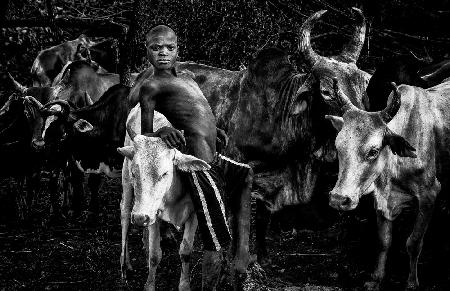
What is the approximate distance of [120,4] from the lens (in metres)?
11.5

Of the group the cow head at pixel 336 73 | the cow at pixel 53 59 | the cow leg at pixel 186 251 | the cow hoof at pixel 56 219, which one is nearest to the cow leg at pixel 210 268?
the cow leg at pixel 186 251

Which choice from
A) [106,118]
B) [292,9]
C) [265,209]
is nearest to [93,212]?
[106,118]

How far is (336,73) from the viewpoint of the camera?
650 centimetres

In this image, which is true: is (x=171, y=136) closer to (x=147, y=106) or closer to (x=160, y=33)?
(x=147, y=106)

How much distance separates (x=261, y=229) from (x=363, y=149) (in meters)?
1.80

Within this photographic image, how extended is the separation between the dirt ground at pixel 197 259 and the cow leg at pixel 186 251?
2.35ft

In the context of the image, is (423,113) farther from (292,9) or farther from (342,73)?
(292,9)

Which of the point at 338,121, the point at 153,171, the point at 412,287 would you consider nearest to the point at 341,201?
the point at 338,121

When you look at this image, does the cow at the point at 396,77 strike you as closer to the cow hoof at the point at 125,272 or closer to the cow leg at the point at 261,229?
the cow leg at the point at 261,229

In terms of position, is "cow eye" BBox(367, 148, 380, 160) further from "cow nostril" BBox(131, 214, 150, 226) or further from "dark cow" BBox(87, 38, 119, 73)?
"dark cow" BBox(87, 38, 119, 73)

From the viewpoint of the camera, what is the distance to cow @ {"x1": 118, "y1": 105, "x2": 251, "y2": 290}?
4.96 metres

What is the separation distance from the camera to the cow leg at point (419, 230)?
5.92 m

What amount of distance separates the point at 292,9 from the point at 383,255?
4528 mm

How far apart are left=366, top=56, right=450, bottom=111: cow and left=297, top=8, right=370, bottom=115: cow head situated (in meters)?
0.13
